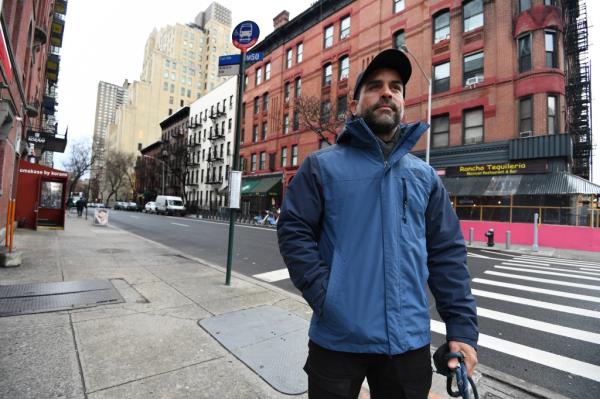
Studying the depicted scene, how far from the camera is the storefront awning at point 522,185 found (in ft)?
50.1

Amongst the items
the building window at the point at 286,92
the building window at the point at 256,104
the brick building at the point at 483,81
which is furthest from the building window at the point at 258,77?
the brick building at the point at 483,81

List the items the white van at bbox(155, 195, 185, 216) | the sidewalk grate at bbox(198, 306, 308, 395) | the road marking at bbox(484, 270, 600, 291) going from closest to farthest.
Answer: the sidewalk grate at bbox(198, 306, 308, 395), the road marking at bbox(484, 270, 600, 291), the white van at bbox(155, 195, 185, 216)

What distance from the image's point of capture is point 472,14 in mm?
20000

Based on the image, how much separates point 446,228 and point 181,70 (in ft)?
346

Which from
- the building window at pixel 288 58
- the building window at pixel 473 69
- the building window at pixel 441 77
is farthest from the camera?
the building window at pixel 288 58

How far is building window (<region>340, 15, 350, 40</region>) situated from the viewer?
91.7 ft

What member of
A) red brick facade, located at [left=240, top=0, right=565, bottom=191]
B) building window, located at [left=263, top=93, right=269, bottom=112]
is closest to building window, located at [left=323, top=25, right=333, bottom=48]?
red brick facade, located at [left=240, top=0, right=565, bottom=191]

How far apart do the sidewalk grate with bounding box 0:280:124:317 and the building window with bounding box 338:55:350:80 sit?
25.9 metres

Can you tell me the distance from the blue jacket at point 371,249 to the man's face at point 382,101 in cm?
13

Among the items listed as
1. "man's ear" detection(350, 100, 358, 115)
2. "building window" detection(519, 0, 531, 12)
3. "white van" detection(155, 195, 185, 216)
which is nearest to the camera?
"man's ear" detection(350, 100, 358, 115)

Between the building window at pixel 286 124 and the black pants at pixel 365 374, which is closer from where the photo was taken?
the black pants at pixel 365 374

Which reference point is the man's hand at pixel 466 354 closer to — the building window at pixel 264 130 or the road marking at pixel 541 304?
the road marking at pixel 541 304

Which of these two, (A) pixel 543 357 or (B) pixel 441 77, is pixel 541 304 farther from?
(B) pixel 441 77

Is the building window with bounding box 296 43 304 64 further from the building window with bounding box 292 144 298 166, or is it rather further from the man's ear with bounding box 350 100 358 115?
the man's ear with bounding box 350 100 358 115
